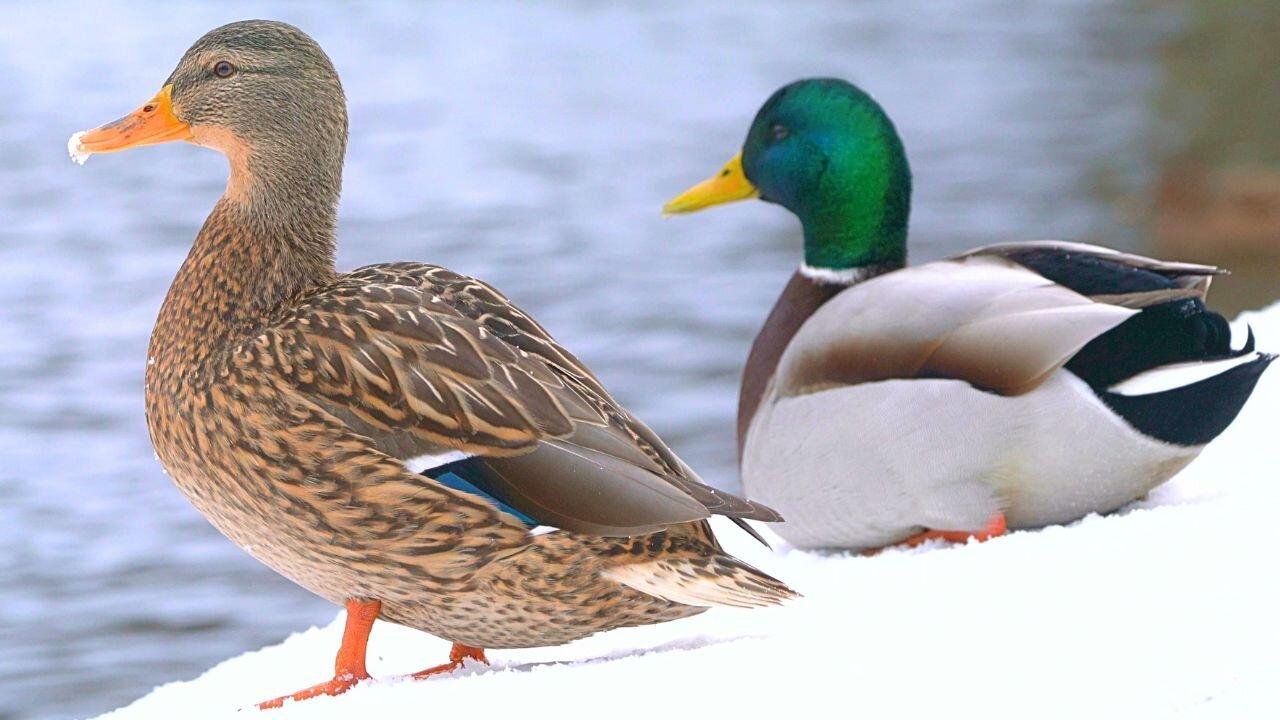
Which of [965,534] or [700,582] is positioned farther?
[965,534]

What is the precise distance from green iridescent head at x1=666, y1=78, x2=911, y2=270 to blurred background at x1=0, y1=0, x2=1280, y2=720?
209cm

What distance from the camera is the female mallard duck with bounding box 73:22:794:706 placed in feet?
9.65

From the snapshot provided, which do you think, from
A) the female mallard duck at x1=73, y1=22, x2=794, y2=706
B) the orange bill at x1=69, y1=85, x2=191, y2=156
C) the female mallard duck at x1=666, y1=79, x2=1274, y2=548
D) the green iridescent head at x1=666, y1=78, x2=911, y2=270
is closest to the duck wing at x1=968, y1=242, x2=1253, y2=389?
the female mallard duck at x1=666, y1=79, x2=1274, y2=548

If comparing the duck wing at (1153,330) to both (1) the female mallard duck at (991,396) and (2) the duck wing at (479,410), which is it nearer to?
(1) the female mallard duck at (991,396)

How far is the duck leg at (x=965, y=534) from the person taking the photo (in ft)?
14.1

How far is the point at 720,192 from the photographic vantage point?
5.59 m

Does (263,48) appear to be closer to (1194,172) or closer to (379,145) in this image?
(379,145)

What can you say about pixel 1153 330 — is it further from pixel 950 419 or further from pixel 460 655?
pixel 460 655

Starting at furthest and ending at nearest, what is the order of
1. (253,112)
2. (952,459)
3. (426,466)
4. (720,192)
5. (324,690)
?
(720,192) → (952,459) → (253,112) → (324,690) → (426,466)

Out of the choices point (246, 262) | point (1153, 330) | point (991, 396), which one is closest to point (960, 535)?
point (991, 396)

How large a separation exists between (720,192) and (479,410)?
2.74 m

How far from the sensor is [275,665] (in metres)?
4.04

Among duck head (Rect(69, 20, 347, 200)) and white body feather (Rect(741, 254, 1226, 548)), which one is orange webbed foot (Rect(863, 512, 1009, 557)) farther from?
duck head (Rect(69, 20, 347, 200))

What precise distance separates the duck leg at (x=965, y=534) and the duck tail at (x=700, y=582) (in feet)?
4.22
